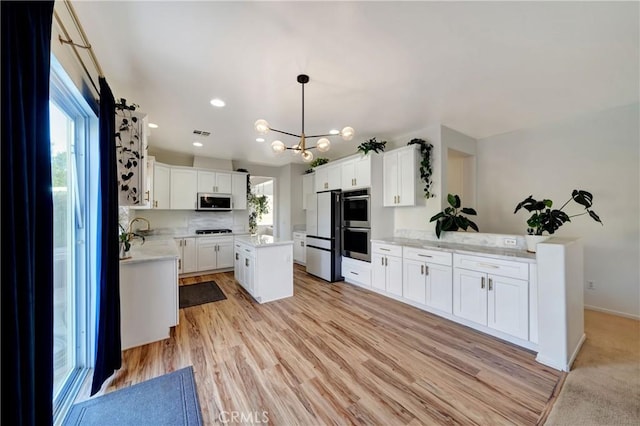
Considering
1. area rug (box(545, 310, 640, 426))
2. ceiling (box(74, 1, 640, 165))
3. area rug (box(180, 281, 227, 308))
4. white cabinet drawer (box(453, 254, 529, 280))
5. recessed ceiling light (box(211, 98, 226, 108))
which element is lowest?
area rug (box(545, 310, 640, 426))

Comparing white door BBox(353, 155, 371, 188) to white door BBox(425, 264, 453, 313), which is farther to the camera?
white door BBox(353, 155, 371, 188)

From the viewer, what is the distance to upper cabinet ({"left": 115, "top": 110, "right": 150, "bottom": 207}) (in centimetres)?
224

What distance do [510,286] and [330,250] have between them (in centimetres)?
279

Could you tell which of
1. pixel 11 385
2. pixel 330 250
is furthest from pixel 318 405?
pixel 330 250

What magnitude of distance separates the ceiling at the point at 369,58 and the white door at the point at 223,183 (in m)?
2.14

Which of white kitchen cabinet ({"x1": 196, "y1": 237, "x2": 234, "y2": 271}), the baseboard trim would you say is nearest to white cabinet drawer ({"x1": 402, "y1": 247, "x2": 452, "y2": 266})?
the baseboard trim

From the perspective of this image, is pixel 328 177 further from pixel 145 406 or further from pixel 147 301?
pixel 145 406

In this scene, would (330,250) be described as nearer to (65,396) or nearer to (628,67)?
(65,396)

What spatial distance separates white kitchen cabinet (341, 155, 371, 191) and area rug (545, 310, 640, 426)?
124 inches

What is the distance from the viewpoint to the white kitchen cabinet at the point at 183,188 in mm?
5141

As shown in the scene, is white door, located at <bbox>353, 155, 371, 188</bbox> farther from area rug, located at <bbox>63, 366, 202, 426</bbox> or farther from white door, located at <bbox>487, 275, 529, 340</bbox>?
area rug, located at <bbox>63, 366, 202, 426</bbox>

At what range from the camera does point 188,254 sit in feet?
16.6

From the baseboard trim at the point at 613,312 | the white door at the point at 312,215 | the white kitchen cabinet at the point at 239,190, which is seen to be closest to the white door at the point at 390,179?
the white door at the point at 312,215

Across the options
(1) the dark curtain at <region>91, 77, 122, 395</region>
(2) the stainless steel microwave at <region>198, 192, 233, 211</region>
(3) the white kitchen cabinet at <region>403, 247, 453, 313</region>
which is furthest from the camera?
(2) the stainless steel microwave at <region>198, 192, 233, 211</region>
